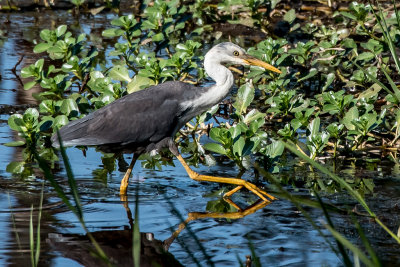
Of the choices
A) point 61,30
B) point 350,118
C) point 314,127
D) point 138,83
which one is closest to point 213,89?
point 314,127

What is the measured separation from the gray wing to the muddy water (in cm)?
42

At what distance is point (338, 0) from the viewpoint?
10992 mm

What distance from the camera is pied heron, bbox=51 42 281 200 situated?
5.98 m

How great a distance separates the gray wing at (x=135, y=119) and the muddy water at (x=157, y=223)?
0.42m

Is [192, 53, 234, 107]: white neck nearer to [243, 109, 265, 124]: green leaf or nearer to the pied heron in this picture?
the pied heron

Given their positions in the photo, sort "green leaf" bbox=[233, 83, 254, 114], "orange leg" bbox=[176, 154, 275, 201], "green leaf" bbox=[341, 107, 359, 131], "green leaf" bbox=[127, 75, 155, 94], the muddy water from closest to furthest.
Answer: the muddy water, "orange leg" bbox=[176, 154, 275, 201], "green leaf" bbox=[341, 107, 359, 131], "green leaf" bbox=[233, 83, 254, 114], "green leaf" bbox=[127, 75, 155, 94]

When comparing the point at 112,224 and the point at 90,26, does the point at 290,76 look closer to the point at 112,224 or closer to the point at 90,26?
the point at 112,224

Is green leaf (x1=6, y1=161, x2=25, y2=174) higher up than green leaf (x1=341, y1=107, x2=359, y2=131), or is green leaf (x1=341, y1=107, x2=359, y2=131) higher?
green leaf (x1=341, y1=107, x2=359, y2=131)

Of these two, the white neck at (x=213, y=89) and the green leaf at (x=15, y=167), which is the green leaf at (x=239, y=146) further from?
the green leaf at (x=15, y=167)

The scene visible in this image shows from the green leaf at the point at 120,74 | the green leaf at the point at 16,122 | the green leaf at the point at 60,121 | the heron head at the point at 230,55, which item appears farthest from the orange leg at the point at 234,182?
the green leaf at the point at 120,74

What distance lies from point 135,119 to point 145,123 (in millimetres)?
88

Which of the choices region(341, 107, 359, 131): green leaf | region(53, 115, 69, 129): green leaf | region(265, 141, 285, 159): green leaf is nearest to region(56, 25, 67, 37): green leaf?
region(53, 115, 69, 129): green leaf

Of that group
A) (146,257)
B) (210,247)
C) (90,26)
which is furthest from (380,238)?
(90,26)

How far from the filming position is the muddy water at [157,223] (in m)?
4.64
